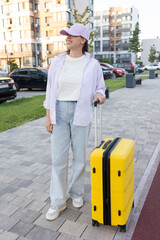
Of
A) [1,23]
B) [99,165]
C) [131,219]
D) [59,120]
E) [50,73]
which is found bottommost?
[131,219]

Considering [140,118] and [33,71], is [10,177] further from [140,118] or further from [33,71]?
[33,71]

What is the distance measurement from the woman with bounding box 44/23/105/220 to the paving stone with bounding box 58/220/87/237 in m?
0.19

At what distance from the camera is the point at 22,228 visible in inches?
105

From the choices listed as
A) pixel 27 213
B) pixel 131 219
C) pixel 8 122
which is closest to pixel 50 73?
pixel 27 213

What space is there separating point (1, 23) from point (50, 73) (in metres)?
56.6

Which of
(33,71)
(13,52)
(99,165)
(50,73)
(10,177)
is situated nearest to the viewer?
(99,165)

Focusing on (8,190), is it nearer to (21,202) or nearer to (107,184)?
(21,202)

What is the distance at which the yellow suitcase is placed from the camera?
2.39 m

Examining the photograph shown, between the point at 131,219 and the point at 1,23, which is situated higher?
the point at 1,23

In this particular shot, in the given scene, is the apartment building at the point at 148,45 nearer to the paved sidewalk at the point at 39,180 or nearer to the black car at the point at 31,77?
the black car at the point at 31,77

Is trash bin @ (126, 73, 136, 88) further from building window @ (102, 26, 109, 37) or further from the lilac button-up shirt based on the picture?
building window @ (102, 26, 109, 37)

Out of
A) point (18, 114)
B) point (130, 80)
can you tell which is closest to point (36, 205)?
point (18, 114)

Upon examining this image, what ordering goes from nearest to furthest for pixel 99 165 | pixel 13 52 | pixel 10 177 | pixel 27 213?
1. pixel 99 165
2. pixel 27 213
3. pixel 10 177
4. pixel 13 52

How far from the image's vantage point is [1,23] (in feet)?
174
